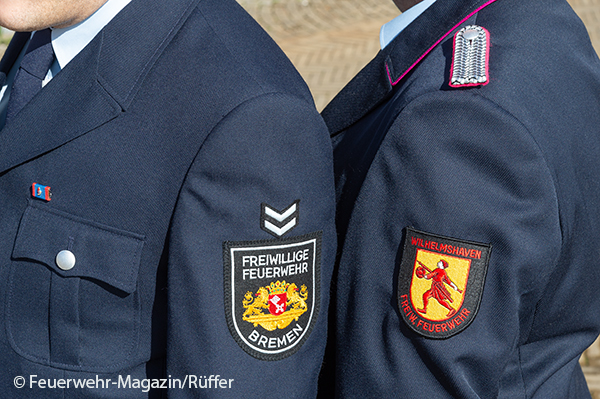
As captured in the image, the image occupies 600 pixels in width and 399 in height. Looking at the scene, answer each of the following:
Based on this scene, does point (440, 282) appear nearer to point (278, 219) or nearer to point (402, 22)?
point (278, 219)

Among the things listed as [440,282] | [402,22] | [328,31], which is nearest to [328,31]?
[328,31]

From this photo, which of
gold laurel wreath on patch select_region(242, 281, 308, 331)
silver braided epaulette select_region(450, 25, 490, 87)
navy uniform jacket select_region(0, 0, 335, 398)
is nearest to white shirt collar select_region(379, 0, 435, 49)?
silver braided epaulette select_region(450, 25, 490, 87)

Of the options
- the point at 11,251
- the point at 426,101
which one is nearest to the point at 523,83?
the point at 426,101

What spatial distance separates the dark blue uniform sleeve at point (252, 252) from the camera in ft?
3.88

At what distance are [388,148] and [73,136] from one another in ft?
2.05

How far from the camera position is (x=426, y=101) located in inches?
45.8

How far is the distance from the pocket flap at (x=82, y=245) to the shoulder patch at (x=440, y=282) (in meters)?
0.54

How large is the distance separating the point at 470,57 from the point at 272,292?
0.59 metres

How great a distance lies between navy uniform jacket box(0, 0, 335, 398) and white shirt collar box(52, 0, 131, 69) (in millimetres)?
51

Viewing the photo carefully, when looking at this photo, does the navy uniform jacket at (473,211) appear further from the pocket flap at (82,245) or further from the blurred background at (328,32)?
the blurred background at (328,32)

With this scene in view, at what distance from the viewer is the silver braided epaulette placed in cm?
114

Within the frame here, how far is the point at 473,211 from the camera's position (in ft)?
3.76

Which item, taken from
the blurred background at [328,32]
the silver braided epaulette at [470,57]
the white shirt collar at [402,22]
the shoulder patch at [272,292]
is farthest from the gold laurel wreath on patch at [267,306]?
the blurred background at [328,32]

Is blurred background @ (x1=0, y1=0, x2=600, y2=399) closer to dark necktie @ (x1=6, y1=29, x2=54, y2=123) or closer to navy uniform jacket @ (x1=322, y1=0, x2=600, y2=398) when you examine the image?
dark necktie @ (x1=6, y1=29, x2=54, y2=123)
